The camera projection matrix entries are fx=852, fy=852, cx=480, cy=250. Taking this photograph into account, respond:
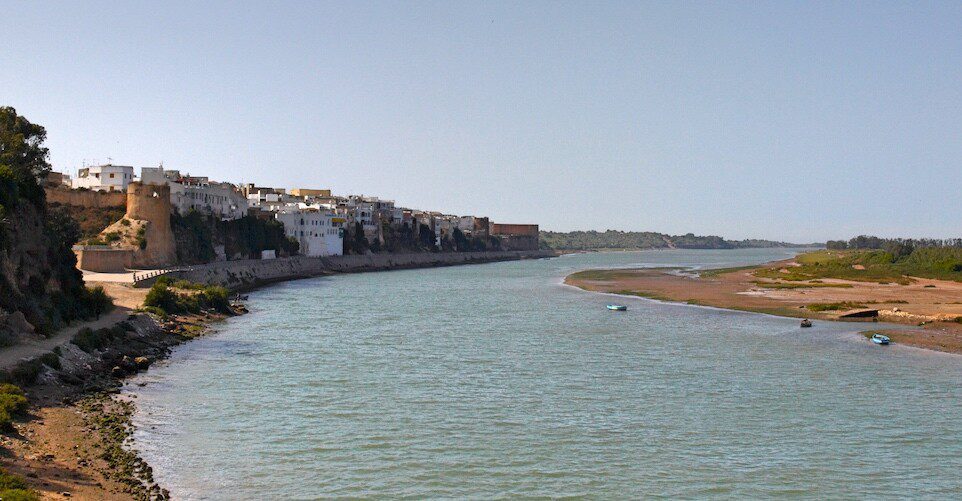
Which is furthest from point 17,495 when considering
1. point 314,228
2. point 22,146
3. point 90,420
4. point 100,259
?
point 314,228

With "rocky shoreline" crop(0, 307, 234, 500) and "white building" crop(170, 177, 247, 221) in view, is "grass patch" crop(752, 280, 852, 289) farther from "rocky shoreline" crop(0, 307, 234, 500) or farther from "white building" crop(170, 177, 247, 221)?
"rocky shoreline" crop(0, 307, 234, 500)

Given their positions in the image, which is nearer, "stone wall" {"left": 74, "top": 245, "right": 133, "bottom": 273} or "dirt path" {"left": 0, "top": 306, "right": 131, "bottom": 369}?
"dirt path" {"left": 0, "top": 306, "right": 131, "bottom": 369}

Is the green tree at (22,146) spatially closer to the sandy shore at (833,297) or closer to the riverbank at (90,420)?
the riverbank at (90,420)

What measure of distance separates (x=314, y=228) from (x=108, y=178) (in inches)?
1341

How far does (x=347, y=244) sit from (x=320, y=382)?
100359 mm

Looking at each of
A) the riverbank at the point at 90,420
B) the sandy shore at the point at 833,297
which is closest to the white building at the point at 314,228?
the sandy shore at the point at 833,297

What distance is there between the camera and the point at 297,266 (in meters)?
102

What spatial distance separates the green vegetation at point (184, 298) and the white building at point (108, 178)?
33982 mm

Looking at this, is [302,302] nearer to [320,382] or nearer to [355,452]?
[320,382]

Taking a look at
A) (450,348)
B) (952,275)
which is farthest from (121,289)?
(952,275)

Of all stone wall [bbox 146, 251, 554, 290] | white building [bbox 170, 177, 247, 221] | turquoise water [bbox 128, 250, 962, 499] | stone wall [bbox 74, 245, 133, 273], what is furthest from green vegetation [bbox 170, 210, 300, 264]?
turquoise water [bbox 128, 250, 962, 499]

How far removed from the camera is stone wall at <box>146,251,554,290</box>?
71.3 m

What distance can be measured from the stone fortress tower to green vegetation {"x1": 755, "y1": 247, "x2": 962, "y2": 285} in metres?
60.7

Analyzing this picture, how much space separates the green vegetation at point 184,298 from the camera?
45.9 m
